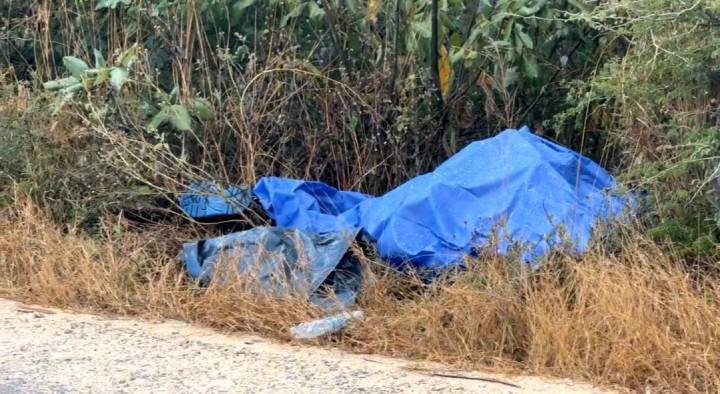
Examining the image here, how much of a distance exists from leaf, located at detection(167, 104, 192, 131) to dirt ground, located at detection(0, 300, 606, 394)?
5.40ft

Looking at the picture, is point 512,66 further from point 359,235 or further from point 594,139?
point 359,235

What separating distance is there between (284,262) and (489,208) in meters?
1.29

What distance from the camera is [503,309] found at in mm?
5066

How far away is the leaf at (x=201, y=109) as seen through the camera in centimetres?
692

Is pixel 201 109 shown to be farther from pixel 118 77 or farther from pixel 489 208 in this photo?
pixel 489 208

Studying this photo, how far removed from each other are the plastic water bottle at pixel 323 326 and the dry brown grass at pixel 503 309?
2.5 inches

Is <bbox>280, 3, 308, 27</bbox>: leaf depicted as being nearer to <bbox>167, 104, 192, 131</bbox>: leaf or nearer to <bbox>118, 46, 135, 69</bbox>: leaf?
<bbox>167, 104, 192, 131</bbox>: leaf

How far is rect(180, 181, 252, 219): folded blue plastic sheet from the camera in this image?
6.70m

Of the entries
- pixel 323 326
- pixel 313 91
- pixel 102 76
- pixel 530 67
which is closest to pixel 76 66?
pixel 102 76

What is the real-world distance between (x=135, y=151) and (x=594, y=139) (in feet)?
10.8

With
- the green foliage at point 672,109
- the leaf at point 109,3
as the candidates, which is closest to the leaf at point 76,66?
the leaf at point 109,3

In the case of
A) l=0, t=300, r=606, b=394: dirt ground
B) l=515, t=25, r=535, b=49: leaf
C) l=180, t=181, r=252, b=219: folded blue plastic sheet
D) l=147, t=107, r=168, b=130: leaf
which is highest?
l=515, t=25, r=535, b=49: leaf

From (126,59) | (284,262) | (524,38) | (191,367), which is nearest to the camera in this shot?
(191,367)

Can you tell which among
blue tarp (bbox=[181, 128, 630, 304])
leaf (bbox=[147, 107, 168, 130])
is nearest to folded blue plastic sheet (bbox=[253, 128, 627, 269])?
blue tarp (bbox=[181, 128, 630, 304])
